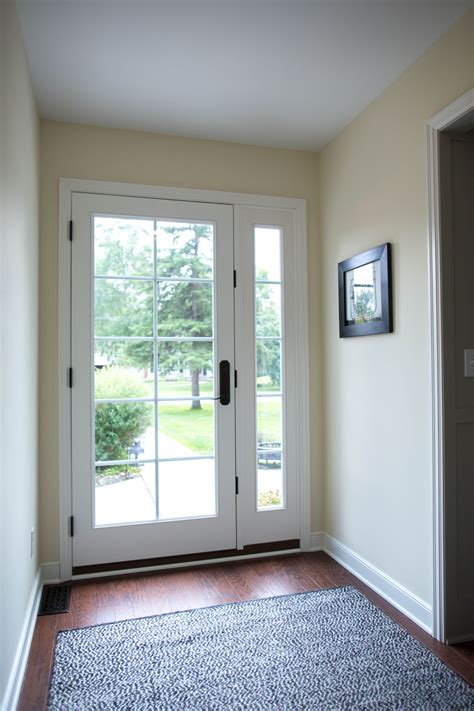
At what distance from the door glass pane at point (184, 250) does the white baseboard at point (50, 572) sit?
1.76 metres

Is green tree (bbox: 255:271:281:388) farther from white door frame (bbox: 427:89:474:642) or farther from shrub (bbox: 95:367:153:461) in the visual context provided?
white door frame (bbox: 427:89:474:642)

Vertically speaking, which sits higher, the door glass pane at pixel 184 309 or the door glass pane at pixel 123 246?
the door glass pane at pixel 123 246

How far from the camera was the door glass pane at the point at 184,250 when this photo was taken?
3064 mm

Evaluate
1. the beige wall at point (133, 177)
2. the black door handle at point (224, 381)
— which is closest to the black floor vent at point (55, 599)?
the beige wall at point (133, 177)

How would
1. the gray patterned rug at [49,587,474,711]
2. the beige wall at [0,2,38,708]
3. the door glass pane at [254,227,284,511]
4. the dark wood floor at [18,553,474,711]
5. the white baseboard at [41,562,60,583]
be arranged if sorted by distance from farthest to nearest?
1. the door glass pane at [254,227,284,511]
2. the white baseboard at [41,562,60,583]
3. the dark wood floor at [18,553,474,711]
4. the gray patterned rug at [49,587,474,711]
5. the beige wall at [0,2,38,708]

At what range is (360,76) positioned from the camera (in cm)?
248

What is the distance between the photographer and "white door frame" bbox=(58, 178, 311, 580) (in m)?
2.84

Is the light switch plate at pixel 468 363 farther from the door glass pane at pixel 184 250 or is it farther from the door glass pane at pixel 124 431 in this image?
the door glass pane at pixel 124 431

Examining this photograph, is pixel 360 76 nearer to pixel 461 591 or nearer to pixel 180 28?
pixel 180 28

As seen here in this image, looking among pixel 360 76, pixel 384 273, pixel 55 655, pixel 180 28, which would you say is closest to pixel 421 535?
pixel 384 273

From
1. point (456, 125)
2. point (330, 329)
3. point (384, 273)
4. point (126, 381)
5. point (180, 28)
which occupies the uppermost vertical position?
point (180, 28)

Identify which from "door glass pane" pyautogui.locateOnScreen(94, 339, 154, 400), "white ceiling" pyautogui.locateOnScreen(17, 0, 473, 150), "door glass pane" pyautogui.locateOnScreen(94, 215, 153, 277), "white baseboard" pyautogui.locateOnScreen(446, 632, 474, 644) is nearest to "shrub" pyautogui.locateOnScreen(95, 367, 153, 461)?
"door glass pane" pyautogui.locateOnScreen(94, 339, 154, 400)

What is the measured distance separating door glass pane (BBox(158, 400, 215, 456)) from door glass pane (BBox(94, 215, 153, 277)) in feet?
2.71

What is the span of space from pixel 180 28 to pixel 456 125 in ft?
4.01
